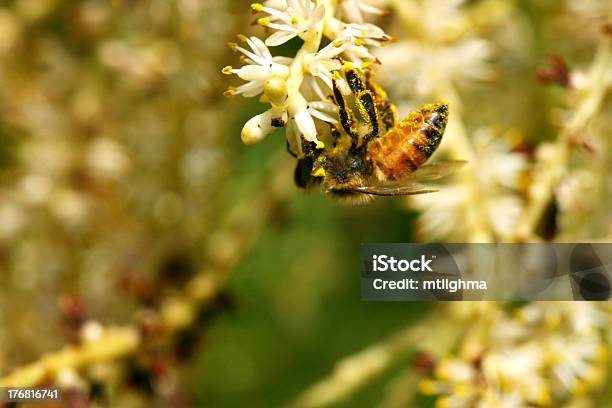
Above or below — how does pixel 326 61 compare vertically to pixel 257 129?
above

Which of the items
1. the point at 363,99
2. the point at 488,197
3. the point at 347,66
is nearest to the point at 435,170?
the point at 363,99

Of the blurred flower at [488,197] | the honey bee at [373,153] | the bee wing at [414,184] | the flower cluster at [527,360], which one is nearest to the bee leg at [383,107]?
the honey bee at [373,153]

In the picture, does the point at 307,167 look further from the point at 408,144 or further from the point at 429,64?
the point at 429,64

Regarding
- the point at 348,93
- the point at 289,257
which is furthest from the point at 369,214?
the point at 348,93

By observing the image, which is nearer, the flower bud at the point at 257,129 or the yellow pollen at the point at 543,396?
Result: the flower bud at the point at 257,129

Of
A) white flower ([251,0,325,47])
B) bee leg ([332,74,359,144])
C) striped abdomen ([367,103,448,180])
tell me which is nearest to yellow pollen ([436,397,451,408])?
striped abdomen ([367,103,448,180])

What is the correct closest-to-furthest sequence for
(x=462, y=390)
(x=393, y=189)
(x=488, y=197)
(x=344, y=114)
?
(x=344, y=114) → (x=393, y=189) → (x=462, y=390) → (x=488, y=197)

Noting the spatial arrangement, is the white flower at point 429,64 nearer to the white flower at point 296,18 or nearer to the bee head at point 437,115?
the bee head at point 437,115

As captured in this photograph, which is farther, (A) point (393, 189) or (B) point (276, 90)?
(A) point (393, 189)
